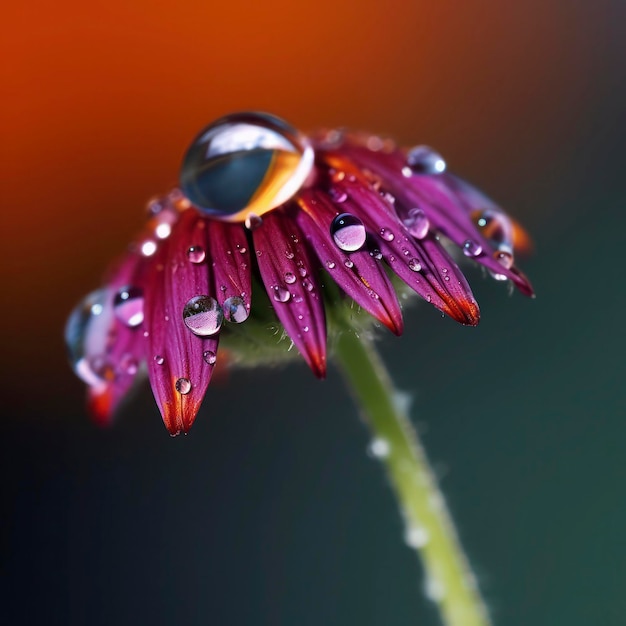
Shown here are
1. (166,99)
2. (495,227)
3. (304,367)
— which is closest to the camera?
(495,227)

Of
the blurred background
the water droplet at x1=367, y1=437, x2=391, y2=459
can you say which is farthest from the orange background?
the water droplet at x1=367, y1=437, x2=391, y2=459

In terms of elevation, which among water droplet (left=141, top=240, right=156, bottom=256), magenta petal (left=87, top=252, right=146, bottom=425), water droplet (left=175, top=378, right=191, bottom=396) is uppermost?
water droplet (left=141, top=240, right=156, bottom=256)

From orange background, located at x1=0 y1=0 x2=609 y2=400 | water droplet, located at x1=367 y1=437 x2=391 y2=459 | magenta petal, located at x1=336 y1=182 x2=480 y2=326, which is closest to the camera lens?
magenta petal, located at x1=336 y1=182 x2=480 y2=326

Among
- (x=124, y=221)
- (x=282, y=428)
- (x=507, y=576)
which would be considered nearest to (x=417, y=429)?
(x=507, y=576)

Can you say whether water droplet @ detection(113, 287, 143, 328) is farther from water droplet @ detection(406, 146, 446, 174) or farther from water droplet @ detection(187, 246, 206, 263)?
water droplet @ detection(406, 146, 446, 174)

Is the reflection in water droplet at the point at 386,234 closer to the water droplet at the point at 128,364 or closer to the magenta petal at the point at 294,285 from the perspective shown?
the magenta petal at the point at 294,285

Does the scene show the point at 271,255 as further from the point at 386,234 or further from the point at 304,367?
the point at 304,367

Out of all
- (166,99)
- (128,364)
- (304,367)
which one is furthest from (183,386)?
(166,99)
